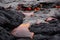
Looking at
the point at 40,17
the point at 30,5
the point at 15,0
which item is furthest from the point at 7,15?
the point at 15,0

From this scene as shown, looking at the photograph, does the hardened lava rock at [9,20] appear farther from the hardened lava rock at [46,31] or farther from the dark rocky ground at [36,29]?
the hardened lava rock at [46,31]

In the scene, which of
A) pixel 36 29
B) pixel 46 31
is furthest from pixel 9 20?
pixel 46 31

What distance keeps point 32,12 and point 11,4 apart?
0.60m

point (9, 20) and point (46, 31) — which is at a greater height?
point (9, 20)

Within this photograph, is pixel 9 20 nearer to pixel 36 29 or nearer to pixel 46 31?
pixel 36 29

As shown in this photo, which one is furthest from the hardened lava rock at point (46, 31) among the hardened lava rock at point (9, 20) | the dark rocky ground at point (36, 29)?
the hardened lava rock at point (9, 20)

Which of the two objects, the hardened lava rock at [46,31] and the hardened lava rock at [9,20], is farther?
the hardened lava rock at [9,20]

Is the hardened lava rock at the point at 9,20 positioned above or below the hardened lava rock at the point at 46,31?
above

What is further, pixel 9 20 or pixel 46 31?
pixel 9 20

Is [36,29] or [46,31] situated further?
[36,29]

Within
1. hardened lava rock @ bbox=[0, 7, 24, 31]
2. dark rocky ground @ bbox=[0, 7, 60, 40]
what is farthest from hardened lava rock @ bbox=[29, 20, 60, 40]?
hardened lava rock @ bbox=[0, 7, 24, 31]

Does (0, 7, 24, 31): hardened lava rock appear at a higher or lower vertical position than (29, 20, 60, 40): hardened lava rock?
higher

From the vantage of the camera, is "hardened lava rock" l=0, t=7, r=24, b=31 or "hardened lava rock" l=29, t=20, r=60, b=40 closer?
"hardened lava rock" l=29, t=20, r=60, b=40

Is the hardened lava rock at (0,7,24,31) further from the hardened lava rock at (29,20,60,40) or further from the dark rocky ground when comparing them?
the hardened lava rock at (29,20,60,40)
